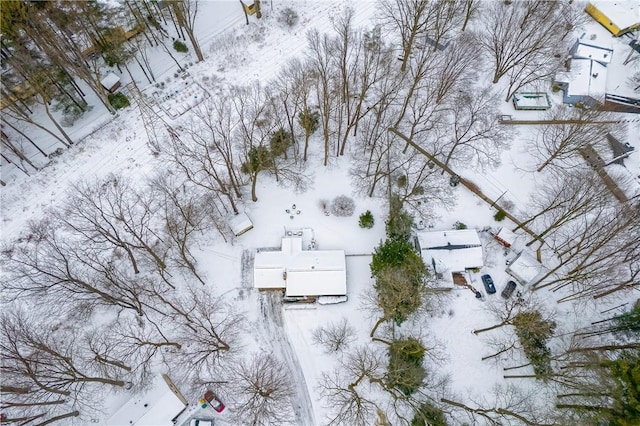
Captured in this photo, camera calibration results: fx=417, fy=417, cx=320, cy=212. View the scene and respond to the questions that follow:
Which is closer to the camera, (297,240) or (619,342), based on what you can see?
(619,342)

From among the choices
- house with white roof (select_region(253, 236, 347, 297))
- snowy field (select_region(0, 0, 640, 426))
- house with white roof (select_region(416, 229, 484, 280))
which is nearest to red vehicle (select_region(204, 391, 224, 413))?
snowy field (select_region(0, 0, 640, 426))

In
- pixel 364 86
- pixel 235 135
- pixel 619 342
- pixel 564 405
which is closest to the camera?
pixel 564 405

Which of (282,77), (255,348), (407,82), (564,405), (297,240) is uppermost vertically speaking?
(282,77)

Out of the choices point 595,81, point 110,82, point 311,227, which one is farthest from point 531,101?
point 110,82

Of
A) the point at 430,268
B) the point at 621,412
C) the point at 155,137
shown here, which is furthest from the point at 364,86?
the point at 621,412

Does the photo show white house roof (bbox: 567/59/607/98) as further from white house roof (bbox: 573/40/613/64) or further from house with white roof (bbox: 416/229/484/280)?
house with white roof (bbox: 416/229/484/280)

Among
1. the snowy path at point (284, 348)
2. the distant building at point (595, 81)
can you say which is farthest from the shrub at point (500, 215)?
the snowy path at point (284, 348)

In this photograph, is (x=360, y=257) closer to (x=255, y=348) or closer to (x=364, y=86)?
(x=255, y=348)
